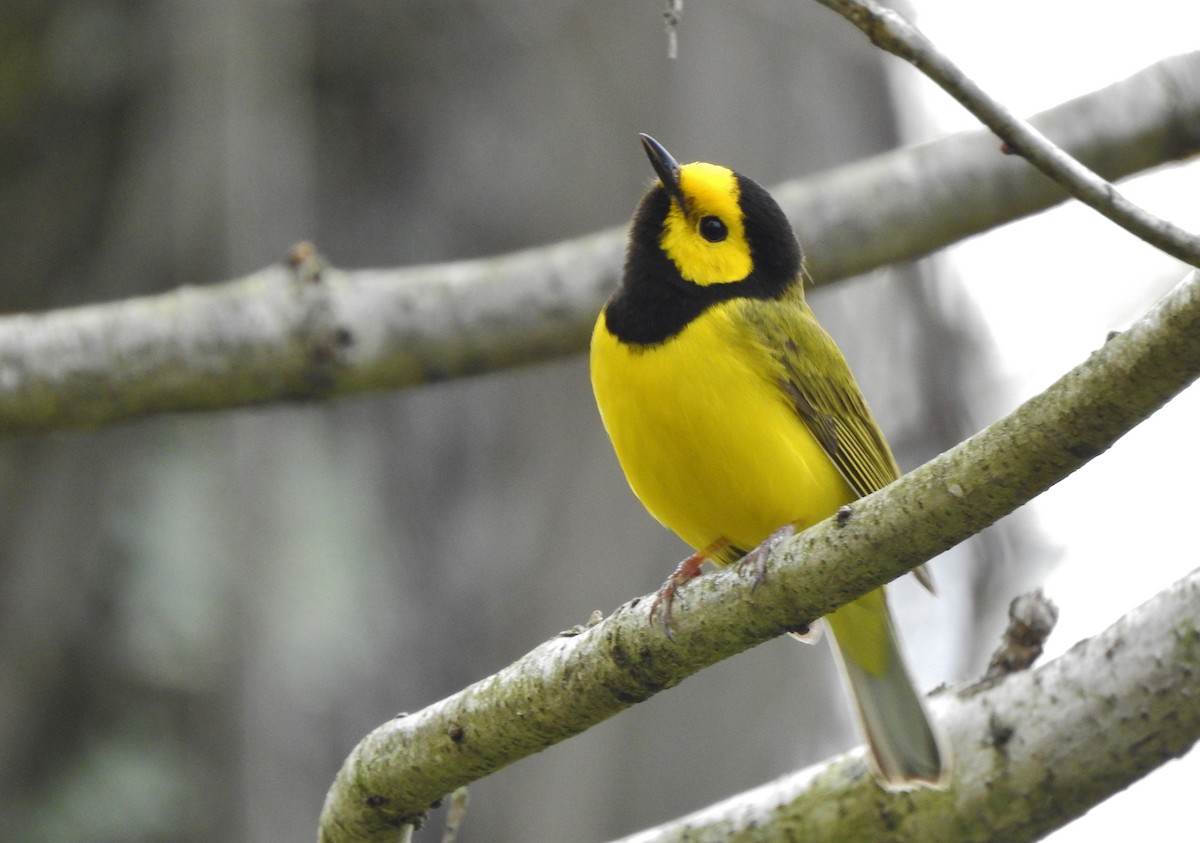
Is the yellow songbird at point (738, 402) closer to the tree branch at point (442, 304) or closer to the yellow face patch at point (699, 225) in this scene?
the yellow face patch at point (699, 225)

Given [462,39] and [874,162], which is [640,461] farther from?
[462,39]

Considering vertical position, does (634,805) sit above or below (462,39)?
below

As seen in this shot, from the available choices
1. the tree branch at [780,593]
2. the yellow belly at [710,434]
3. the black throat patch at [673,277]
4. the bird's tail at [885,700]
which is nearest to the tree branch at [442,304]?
the black throat patch at [673,277]

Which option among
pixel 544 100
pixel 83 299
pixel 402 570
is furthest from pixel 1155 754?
pixel 83 299

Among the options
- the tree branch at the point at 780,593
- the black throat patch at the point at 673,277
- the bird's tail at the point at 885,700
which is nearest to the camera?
the tree branch at the point at 780,593

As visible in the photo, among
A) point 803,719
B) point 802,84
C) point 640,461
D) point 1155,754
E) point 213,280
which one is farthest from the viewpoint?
point 802,84

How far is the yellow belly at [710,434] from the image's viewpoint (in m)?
3.86

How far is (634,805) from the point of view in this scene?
22.2 ft

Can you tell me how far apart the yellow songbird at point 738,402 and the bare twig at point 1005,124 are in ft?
4.33

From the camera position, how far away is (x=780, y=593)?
2738mm

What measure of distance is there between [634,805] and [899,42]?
4844 millimetres

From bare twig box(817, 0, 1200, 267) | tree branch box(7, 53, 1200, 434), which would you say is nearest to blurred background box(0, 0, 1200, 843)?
tree branch box(7, 53, 1200, 434)

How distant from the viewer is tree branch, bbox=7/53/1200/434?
4477mm

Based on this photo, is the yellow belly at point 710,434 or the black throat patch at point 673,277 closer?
the yellow belly at point 710,434
